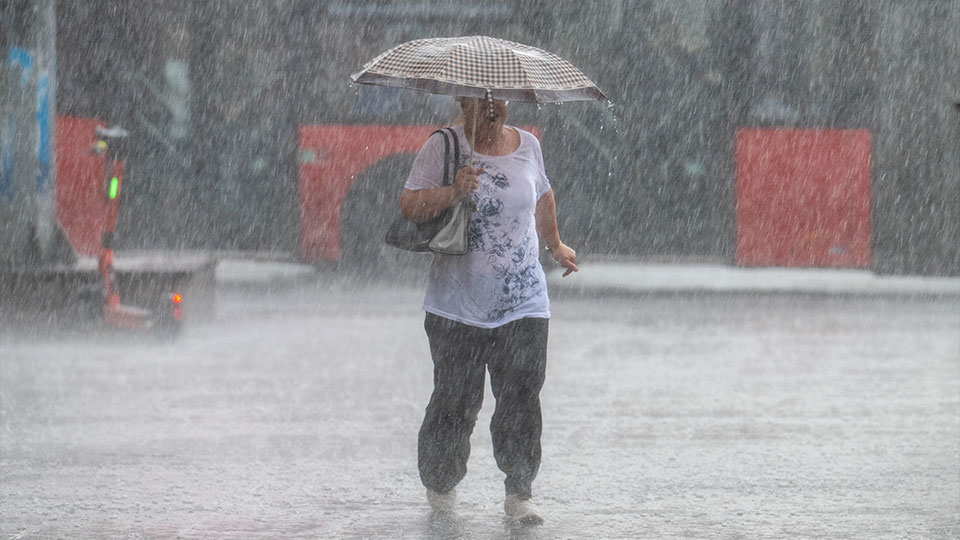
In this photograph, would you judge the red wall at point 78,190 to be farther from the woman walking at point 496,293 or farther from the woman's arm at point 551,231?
the woman walking at point 496,293

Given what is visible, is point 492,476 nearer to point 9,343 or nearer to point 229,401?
point 229,401

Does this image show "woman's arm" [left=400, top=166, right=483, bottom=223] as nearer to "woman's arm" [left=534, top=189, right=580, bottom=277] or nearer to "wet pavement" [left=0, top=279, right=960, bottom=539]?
"woman's arm" [left=534, top=189, right=580, bottom=277]

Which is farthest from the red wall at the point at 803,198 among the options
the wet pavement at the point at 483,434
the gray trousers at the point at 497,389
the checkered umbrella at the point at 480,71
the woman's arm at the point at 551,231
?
the gray trousers at the point at 497,389

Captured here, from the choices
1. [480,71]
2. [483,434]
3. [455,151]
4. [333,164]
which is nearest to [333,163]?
[333,164]

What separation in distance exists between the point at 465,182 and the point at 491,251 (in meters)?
0.31

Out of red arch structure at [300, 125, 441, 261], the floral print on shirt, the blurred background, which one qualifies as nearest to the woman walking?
the floral print on shirt

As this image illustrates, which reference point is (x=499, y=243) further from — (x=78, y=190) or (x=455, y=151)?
(x=78, y=190)

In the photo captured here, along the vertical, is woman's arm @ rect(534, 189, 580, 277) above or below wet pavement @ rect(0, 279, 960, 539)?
above

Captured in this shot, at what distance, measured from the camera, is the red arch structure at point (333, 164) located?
18.7m

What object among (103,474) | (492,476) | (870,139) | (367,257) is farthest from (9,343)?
(870,139)

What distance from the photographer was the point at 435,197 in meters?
5.28

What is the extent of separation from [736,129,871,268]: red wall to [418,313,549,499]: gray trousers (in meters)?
13.4

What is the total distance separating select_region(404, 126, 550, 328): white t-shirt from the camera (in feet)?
17.5

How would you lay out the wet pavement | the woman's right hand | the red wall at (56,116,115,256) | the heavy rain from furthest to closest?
the red wall at (56,116,115,256)
the heavy rain
the wet pavement
the woman's right hand
